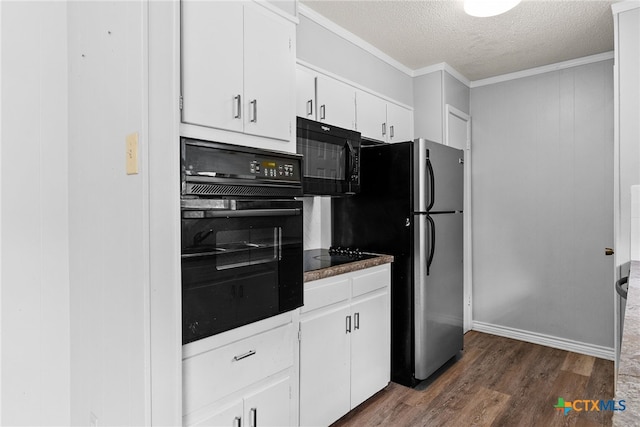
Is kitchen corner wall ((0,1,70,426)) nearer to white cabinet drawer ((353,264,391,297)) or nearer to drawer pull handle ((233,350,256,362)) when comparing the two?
drawer pull handle ((233,350,256,362))

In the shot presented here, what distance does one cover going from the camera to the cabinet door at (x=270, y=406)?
1.57m

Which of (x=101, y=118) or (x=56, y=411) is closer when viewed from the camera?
(x=101, y=118)

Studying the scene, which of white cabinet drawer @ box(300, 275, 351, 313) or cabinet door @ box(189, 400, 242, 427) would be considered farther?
white cabinet drawer @ box(300, 275, 351, 313)

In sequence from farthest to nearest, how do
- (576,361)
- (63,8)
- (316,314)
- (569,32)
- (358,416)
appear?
(576,361), (569,32), (358,416), (316,314), (63,8)

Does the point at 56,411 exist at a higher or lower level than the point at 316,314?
Answer: lower

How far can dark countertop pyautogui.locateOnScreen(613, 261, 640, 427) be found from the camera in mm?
520

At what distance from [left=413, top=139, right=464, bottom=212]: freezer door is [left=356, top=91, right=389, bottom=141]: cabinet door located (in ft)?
1.47

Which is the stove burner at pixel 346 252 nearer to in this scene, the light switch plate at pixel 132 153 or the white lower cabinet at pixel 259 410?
the white lower cabinet at pixel 259 410

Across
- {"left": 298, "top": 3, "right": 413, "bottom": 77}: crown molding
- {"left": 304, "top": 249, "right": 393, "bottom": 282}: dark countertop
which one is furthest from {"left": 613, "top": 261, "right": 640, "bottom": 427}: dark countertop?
{"left": 298, "top": 3, "right": 413, "bottom": 77}: crown molding

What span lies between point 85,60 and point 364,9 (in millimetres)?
1702

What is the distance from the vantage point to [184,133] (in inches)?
54.0

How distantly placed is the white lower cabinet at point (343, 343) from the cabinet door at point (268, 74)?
2.68ft

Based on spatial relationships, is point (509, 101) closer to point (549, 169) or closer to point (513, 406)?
point (549, 169)

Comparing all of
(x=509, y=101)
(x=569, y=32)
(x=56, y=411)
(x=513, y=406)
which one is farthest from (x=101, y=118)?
(x=509, y=101)
